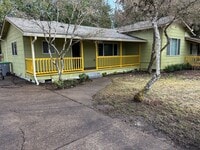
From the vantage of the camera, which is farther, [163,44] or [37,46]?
[163,44]

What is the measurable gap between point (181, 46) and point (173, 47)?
4.06 feet

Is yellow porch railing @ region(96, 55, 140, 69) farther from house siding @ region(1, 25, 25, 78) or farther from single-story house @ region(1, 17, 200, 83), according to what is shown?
house siding @ region(1, 25, 25, 78)

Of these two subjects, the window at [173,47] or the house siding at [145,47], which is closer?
the house siding at [145,47]

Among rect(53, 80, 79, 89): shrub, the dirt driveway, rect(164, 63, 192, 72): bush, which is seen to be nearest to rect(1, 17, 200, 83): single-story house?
rect(164, 63, 192, 72): bush

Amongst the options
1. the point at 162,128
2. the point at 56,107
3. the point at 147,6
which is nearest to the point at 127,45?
the point at 147,6

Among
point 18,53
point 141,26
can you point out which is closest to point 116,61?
point 141,26

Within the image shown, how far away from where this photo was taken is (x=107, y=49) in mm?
14641

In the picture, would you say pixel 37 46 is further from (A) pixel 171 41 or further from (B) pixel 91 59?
(A) pixel 171 41

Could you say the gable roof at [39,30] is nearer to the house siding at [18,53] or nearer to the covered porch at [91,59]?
the house siding at [18,53]

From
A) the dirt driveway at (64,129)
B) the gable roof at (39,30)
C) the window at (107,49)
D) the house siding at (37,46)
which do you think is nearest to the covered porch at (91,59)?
the window at (107,49)

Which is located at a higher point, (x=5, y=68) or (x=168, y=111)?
(x=5, y=68)

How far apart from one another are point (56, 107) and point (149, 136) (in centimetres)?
312

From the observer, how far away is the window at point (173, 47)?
1475 centimetres

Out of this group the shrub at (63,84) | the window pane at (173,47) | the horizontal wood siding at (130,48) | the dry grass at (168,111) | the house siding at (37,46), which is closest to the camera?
the dry grass at (168,111)
